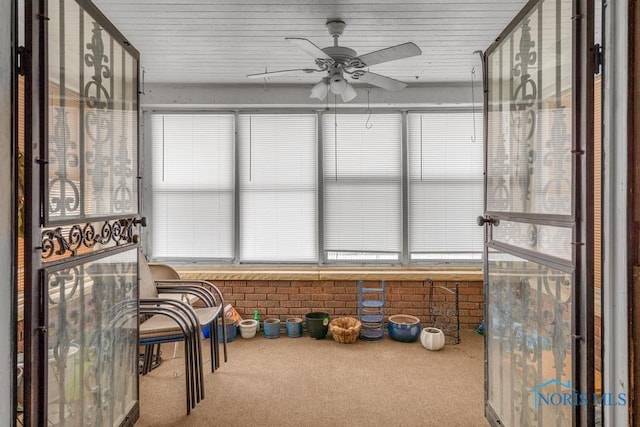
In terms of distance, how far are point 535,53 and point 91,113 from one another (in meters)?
2.02

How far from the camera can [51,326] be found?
1.56m

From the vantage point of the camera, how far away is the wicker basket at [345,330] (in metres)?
3.84

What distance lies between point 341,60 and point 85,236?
1.97 m

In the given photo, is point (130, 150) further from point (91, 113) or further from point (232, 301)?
point (232, 301)

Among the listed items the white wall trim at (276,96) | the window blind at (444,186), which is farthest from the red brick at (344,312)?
the white wall trim at (276,96)

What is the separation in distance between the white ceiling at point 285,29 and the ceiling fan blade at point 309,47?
0.33 metres

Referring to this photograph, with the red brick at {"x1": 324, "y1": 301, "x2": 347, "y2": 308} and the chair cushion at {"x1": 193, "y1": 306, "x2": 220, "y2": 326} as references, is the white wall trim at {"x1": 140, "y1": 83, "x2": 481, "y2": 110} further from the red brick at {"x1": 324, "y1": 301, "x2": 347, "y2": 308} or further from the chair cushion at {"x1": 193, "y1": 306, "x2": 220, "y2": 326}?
the chair cushion at {"x1": 193, "y1": 306, "x2": 220, "y2": 326}

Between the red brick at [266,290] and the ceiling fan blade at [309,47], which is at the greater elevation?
the ceiling fan blade at [309,47]

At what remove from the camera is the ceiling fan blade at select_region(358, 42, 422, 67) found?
8.30ft

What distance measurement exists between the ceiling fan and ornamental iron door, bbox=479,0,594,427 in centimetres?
60

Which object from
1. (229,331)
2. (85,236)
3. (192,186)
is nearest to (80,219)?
(85,236)

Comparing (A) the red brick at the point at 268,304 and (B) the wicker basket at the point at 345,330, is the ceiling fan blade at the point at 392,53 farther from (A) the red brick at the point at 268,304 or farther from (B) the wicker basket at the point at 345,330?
(A) the red brick at the point at 268,304

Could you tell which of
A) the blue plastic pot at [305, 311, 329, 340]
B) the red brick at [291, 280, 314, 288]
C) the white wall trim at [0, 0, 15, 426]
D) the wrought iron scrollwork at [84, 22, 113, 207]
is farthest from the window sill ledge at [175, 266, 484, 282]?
the white wall trim at [0, 0, 15, 426]

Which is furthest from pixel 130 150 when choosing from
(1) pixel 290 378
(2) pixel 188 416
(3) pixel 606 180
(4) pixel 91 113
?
(3) pixel 606 180
